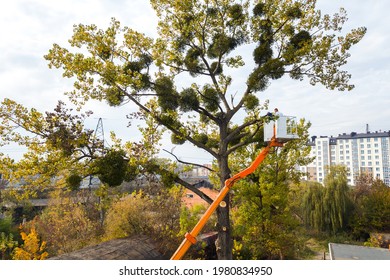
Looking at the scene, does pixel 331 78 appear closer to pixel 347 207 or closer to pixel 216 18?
pixel 216 18

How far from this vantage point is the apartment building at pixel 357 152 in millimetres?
→ 38906

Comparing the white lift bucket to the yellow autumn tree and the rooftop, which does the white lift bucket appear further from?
the yellow autumn tree

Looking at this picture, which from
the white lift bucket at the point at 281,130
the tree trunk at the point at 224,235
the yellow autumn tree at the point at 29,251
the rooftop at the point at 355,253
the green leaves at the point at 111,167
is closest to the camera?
the white lift bucket at the point at 281,130

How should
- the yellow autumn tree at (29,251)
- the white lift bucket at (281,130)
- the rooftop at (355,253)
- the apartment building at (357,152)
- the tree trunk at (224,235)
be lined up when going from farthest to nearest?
the apartment building at (357,152) < the yellow autumn tree at (29,251) < the tree trunk at (224,235) < the rooftop at (355,253) < the white lift bucket at (281,130)

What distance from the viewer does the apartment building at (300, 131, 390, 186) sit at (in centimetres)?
3891

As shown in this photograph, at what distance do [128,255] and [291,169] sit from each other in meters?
6.28

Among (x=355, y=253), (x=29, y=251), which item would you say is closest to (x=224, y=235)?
(x=355, y=253)

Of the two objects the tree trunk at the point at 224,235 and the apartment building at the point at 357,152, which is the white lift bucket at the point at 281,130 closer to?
the tree trunk at the point at 224,235

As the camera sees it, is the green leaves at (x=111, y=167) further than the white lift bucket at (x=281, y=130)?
Yes

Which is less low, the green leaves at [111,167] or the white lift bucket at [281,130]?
the white lift bucket at [281,130]

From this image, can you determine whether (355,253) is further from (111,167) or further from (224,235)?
(111,167)

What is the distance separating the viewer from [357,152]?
42.3 metres

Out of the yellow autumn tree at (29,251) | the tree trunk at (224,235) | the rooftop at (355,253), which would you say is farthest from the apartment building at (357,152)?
the yellow autumn tree at (29,251)

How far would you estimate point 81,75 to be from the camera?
577cm
